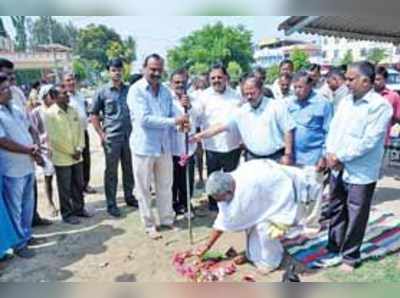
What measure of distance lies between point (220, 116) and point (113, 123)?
788 mm

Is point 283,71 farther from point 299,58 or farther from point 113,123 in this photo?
point 113,123

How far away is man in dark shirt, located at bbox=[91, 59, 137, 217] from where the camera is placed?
3447 millimetres

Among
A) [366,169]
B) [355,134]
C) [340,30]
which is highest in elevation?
[340,30]

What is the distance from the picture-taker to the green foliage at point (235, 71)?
3664mm

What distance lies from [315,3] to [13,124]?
1.83m

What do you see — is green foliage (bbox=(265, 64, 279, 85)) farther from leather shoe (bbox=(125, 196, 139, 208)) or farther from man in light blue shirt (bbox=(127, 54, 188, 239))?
leather shoe (bbox=(125, 196, 139, 208))

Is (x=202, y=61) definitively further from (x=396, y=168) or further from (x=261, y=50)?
(x=396, y=168)

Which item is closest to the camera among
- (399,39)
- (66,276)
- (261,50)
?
(66,276)

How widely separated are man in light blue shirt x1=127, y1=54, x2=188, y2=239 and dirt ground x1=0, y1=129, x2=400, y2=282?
191 mm

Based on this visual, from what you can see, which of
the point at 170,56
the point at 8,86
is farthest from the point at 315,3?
the point at 8,86

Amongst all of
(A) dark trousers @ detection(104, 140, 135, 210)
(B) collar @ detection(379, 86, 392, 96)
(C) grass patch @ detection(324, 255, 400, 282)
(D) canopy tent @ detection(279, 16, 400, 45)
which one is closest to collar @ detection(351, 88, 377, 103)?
(C) grass patch @ detection(324, 255, 400, 282)

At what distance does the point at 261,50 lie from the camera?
412 cm

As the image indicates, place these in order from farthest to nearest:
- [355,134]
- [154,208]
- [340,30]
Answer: [340,30] → [154,208] → [355,134]

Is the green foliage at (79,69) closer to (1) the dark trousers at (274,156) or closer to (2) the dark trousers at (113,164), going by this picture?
Answer: (2) the dark trousers at (113,164)
